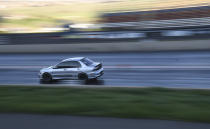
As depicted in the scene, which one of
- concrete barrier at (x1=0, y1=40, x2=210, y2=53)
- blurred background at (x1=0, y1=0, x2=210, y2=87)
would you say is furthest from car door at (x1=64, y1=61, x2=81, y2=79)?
concrete barrier at (x1=0, y1=40, x2=210, y2=53)

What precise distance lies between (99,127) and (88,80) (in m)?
6.84

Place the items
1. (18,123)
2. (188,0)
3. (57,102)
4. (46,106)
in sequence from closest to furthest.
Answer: (18,123), (46,106), (57,102), (188,0)

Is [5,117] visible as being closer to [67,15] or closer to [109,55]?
[109,55]

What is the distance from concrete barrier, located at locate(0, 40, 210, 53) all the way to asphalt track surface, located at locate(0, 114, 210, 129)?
14.2 metres

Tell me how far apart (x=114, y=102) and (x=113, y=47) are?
13720 millimetres

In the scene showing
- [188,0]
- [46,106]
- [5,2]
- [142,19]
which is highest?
[5,2]

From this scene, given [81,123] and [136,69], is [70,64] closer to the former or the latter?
[136,69]

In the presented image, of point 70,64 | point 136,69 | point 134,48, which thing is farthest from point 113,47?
point 70,64

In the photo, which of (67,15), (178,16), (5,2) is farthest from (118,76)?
(5,2)

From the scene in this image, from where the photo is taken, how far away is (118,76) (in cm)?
1282

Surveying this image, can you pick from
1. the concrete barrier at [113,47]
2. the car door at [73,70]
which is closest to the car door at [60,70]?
the car door at [73,70]

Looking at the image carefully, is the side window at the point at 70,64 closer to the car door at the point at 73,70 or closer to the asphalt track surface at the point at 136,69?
the car door at the point at 73,70

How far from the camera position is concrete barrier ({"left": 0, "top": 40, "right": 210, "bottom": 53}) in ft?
59.3

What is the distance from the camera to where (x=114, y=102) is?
6484mm
